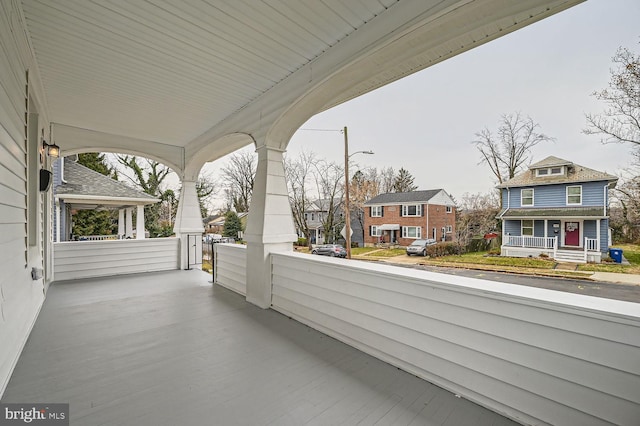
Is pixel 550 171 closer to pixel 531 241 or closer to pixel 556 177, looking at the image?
pixel 556 177

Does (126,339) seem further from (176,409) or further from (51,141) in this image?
(51,141)

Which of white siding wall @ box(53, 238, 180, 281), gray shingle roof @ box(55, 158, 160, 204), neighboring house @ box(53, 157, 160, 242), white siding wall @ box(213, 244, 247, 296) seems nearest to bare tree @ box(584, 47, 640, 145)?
white siding wall @ box(213, 244, 247, 296)

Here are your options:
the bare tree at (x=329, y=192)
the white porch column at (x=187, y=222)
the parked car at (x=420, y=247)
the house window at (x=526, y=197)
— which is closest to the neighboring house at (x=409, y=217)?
the parked car at (x=420, y=247)

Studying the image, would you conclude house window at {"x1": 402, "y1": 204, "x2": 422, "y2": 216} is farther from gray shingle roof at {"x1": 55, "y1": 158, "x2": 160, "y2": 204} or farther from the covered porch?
gray shingle roof at {"x1": 55, "y1": 158, "x2": 160, "y2": 204}

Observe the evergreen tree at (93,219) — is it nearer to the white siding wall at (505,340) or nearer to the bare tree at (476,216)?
the white siding wall at (505,340)

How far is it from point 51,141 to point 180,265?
3.30m

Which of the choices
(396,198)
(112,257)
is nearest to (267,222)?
(396,198)

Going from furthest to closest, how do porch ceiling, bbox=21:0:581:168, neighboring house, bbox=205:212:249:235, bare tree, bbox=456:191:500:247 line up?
neighboring house, bbox=205:212:249:235, bare tree, bbox=456:191:500:247, porch ceiling, bbox=21:0:581:168

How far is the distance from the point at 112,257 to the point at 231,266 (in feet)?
9.67

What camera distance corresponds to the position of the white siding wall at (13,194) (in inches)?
72.9

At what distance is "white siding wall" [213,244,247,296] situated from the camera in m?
4.36

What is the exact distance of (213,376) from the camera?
6.95 ft

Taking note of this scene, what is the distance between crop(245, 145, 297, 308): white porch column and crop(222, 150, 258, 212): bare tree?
9.48 m

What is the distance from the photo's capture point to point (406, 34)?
2.11 metres
